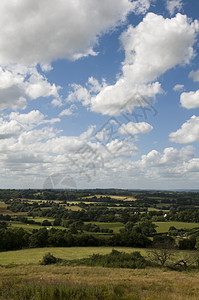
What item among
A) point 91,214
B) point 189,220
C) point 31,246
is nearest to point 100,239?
point 31,246

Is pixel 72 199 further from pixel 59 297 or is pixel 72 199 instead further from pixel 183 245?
pixel 59 297

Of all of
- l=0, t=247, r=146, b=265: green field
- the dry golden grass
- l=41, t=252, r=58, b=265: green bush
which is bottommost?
l=0, t=247, r=146, b=265: green field

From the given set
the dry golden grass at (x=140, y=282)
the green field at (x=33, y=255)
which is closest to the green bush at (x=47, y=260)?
the green field at (x=33, y=255)

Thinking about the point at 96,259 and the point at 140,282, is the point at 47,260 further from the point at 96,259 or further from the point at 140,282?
the point at 140,282

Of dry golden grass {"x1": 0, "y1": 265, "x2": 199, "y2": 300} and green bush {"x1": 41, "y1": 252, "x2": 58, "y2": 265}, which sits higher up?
dry golden grass {"x1": 0, "y1": 265, "x2": 199, "y2": 300}

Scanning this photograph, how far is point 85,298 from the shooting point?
322 inches

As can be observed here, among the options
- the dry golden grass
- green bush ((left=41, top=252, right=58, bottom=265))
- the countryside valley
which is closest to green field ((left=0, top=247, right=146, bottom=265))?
→ the countryside valley

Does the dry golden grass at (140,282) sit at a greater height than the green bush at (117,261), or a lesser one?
greater

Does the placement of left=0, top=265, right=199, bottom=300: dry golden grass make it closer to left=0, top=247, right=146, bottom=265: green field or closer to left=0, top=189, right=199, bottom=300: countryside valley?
left=0, top=189, right=199, bottom=300: countryside valley

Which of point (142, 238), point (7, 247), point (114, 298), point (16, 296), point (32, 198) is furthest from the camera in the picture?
point (32, 198)

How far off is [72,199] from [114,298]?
175615mm

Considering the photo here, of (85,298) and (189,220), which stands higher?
(85,298)

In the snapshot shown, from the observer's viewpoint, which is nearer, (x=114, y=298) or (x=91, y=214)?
(x=114, y=298)

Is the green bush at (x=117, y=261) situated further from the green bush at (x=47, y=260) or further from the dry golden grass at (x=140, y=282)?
the dry golden grass at (x=140, y=282)
